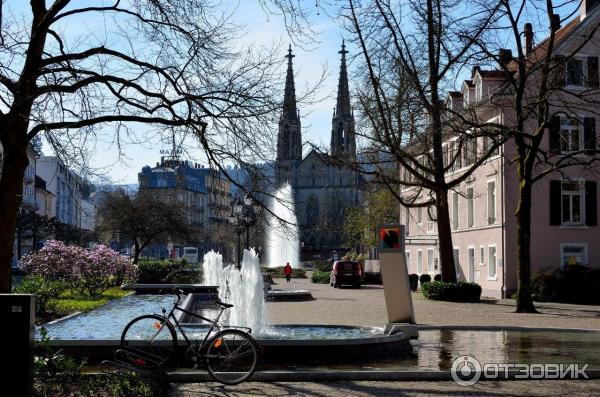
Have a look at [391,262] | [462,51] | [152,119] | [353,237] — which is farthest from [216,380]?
[353,237]

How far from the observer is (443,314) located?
24875 millimetres

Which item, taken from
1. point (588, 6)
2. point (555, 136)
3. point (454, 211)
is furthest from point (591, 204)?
point (454, 211)

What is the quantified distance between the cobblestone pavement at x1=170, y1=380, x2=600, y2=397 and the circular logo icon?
156mm

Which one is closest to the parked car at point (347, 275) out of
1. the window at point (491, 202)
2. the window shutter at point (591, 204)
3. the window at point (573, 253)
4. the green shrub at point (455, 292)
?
the window at point (491, 202)

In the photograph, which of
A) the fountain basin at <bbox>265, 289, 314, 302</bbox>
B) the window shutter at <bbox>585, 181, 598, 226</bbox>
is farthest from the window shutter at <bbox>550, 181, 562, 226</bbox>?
the fountain basin at <bbox>265, 289, 314, 302</bbox>

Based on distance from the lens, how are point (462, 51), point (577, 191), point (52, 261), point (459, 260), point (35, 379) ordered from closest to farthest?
point (35, 379) < point (462, 51) < point (52, 261) < point (577, 191) < point (459, 260)

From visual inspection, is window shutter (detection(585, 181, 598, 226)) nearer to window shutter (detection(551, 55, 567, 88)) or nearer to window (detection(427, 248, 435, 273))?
window shutter (detection(551, 55, 567, 88))

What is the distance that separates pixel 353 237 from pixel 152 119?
6362 centimetres

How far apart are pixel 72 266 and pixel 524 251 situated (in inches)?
630

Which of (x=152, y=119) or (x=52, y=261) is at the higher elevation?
(x=152, y=119)

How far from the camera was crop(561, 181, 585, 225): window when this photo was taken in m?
37.2

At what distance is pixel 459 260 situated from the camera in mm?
45531

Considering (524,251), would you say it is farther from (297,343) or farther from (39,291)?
(297,343)

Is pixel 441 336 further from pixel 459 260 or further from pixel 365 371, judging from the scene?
pixel 459 260
